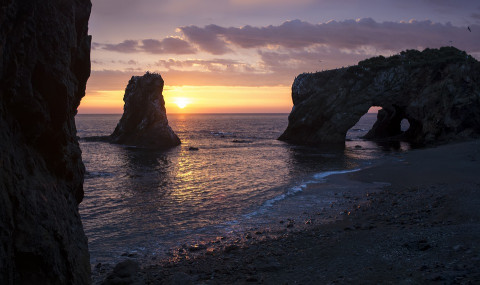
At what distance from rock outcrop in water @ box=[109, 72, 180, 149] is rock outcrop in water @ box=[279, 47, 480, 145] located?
23973mm

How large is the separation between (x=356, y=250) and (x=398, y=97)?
51.1 m

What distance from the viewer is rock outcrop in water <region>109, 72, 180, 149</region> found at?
180 feet

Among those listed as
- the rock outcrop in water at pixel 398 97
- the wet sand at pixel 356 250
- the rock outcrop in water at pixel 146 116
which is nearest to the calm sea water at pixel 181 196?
the wet sand at pixel 356 250

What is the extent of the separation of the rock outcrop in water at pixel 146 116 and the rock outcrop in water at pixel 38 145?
4686 cm

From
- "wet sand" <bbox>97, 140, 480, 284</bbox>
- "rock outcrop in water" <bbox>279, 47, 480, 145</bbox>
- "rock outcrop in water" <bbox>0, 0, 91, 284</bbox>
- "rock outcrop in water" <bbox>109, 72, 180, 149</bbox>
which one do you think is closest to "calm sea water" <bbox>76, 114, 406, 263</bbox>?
"wet sand" <bbox>97, 140, 480, 284</bbox>

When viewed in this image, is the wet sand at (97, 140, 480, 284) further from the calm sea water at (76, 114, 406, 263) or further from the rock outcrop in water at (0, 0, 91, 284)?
the rock outcrop in water at (0, 0, 91, 284)

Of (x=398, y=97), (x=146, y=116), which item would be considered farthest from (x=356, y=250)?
(x=398, y=97)

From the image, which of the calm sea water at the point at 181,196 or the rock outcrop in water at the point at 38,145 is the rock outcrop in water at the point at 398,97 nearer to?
the calm sea water at the point at 181,196

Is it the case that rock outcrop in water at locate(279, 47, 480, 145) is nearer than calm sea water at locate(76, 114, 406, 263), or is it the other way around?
calm sea water at locate(76, 114, 406, 263)

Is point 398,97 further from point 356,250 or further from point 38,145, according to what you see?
point 38,145

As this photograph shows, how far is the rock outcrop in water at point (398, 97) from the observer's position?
153 ft

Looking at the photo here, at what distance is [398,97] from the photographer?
54.3 meters

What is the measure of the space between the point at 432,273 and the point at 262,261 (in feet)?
16.0

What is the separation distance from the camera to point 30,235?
5.80 meters
